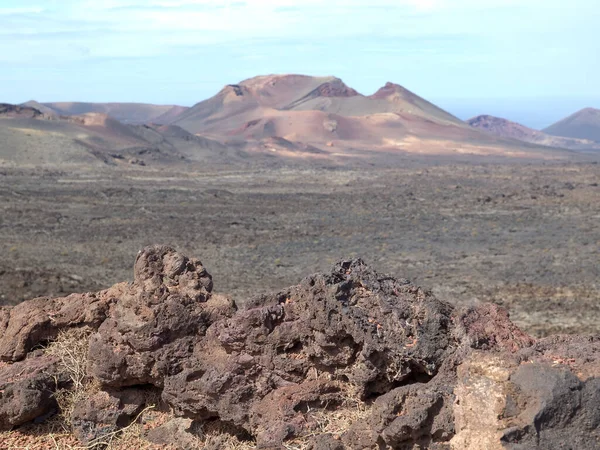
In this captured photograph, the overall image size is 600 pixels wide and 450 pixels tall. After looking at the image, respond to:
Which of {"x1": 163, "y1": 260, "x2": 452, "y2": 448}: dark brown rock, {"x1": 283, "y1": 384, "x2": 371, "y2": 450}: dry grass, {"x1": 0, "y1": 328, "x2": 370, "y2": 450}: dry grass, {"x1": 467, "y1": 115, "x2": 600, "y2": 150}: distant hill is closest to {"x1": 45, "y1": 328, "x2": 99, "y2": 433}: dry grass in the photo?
{"x1": 0, "y1": 328, "x2": 370, "y2": 450}: dry grass

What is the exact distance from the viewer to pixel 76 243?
1839 centimetres

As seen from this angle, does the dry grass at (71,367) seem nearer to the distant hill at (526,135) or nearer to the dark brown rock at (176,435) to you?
the dark brown rock at (176,435)

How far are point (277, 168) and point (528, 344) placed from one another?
126ft

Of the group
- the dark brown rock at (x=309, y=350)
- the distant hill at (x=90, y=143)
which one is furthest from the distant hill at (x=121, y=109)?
the dark brown rock at (x=309, y=350)

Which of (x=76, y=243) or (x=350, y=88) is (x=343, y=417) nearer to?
(x=76, y=243)

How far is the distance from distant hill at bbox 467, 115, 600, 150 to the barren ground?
47.6 metres

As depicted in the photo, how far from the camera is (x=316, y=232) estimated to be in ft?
69.1

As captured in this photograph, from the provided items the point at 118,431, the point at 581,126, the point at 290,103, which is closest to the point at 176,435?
the point at 118,431

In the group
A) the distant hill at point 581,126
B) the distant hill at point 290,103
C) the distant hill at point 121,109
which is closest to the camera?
the distant hill at point 290,103

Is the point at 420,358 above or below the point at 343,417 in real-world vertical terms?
above

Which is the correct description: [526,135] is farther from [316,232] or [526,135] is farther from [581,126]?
[316,232]

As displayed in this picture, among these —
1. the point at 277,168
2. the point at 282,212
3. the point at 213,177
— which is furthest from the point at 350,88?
the point at 282,212

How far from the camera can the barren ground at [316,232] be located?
14.2 metres

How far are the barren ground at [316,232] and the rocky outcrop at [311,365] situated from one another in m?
7.29
